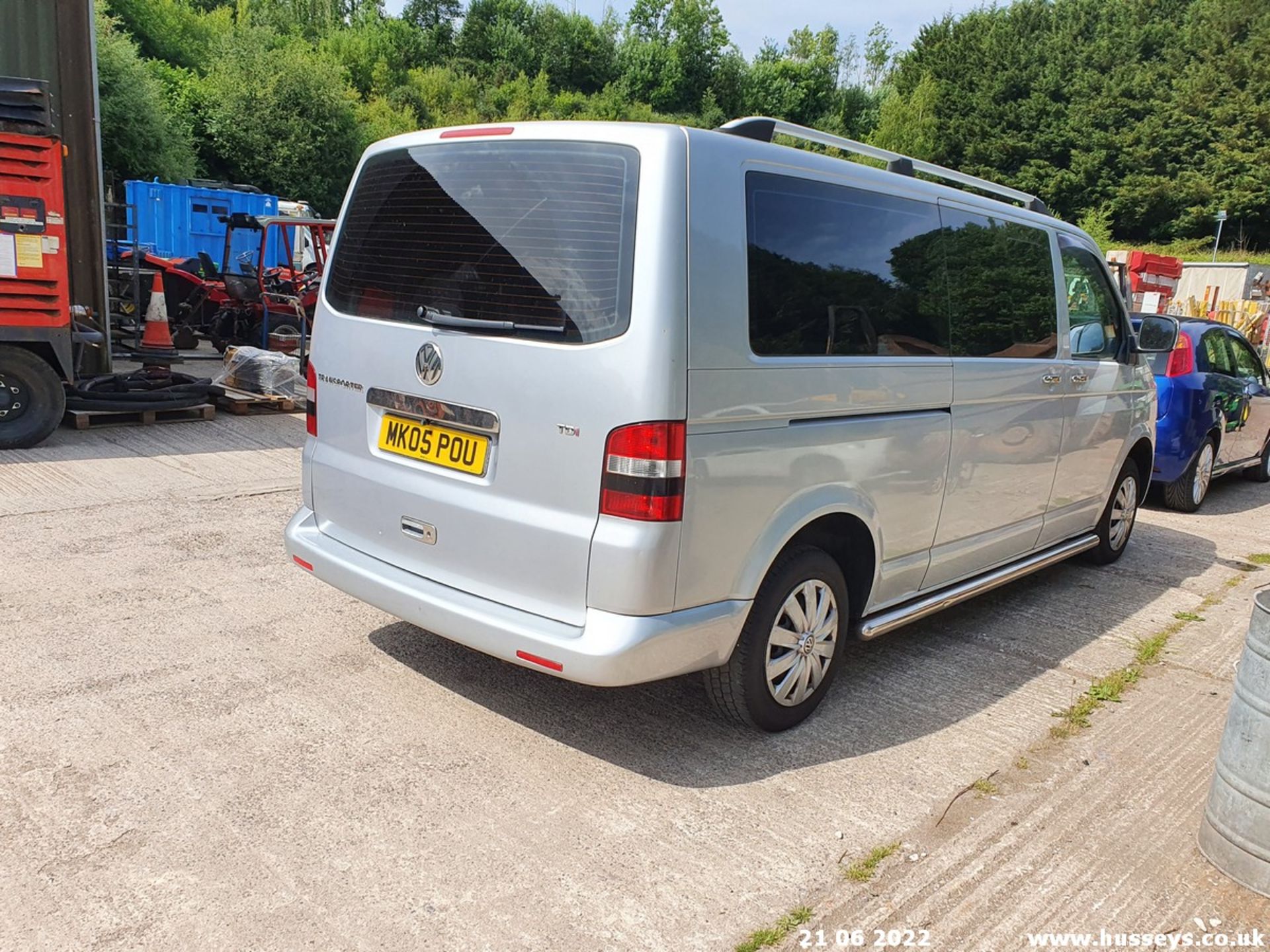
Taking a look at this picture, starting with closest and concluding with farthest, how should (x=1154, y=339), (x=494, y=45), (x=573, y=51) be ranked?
1. (x=1154, y=339)
2. (x=494, y=45)
3. (x=573, y=51)

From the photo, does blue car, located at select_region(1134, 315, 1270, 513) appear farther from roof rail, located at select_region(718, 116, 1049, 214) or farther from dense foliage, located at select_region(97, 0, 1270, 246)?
dense foliage, located at select_region(97, 0, 1270, 246)

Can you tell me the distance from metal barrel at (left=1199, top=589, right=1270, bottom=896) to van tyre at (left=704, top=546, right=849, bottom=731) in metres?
1.35

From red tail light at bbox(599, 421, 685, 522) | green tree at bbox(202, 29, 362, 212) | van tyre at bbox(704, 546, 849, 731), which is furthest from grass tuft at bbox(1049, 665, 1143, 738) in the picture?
green tree at bbox(202, 29, 362, 212)

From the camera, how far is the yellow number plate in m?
3.27

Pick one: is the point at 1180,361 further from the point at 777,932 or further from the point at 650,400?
the point at 777,932

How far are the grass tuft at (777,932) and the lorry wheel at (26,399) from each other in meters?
7.13

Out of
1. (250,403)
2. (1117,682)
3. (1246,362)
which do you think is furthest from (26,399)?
(1246,362)

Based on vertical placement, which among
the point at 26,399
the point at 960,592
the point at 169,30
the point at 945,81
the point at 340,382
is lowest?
the point at 960,592

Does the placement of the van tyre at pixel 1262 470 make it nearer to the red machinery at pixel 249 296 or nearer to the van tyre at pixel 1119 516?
the van tyre at pixel 1119 516

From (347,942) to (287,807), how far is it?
68cm

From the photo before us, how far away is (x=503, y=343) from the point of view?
10.3ft

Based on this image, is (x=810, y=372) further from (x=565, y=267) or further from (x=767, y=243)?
(x=565, y=267)

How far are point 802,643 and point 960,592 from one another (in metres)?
1.24

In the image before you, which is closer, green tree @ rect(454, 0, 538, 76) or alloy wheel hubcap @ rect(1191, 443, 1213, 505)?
alloy wheel hubcap @ rect(1191, 443, 1213, 505)
